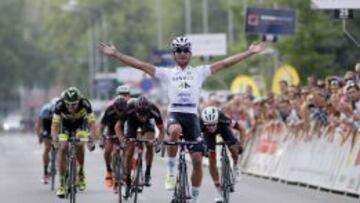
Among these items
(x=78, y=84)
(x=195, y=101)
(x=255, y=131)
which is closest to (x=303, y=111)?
(x=255, y=131)

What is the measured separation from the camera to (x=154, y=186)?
24.4 metres

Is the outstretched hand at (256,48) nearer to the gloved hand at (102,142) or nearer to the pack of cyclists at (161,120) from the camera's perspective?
the pack of cyclists at (161,120)

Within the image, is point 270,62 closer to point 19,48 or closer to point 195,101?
point 195,101

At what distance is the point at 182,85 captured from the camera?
1611cm

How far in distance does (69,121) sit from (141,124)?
1179mm

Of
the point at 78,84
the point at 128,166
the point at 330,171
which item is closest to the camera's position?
the point at 128,166

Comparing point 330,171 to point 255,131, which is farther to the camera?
point 255,131

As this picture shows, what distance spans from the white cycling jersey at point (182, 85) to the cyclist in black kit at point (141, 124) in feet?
5.60

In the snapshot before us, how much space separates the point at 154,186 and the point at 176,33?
79667mm

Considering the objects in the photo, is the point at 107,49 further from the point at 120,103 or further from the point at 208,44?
the point at 208,44

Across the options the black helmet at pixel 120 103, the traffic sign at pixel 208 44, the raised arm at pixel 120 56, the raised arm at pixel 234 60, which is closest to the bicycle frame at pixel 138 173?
the black helmet at pixel 120 103

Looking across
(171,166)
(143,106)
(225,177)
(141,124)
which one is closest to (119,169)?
(141,124)

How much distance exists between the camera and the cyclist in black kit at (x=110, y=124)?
2027 centimetres

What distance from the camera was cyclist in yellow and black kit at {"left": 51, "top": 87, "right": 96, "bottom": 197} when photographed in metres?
19.2
